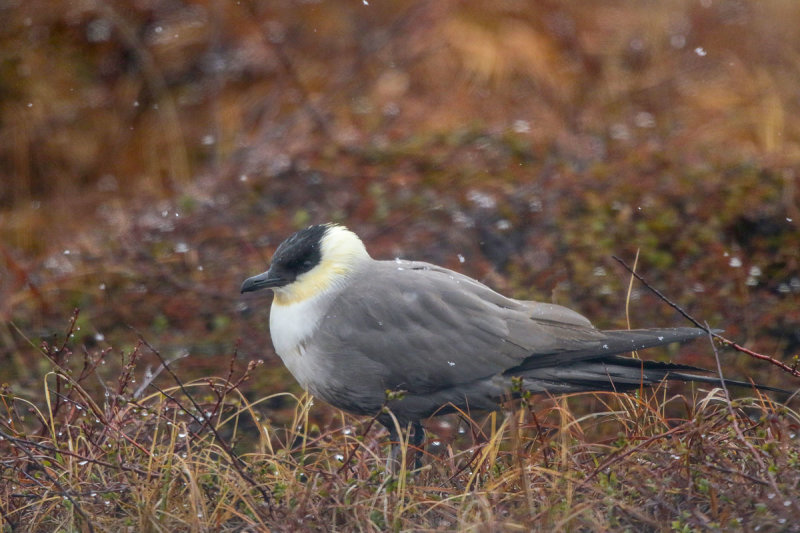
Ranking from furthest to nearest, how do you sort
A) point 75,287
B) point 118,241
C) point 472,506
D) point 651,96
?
point 651,96 → point 118,241 → point 75,287 → point 472,506

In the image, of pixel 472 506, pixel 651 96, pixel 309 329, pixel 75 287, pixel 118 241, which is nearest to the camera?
pixel 472 506

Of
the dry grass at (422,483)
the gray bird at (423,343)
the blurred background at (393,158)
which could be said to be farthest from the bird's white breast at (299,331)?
the blurred background at (393,158)

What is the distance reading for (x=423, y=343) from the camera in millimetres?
3279

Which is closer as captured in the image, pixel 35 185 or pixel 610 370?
pixel 610 370

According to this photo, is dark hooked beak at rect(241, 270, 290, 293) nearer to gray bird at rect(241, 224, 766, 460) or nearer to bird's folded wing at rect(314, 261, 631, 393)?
gray bird at rect(241, 224, 766, 460)

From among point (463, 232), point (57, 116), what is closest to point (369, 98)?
point (463, 232)

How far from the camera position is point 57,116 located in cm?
704

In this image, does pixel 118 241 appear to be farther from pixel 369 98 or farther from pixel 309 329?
pixel 309 329

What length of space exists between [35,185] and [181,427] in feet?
14.1

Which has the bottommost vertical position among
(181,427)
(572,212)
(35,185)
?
(35,185)

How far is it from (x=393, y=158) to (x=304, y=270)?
9.94 feet

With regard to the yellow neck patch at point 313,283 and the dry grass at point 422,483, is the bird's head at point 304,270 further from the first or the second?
the dry grass at point 422,483

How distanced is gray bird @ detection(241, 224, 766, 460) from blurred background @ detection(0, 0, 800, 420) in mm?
1441

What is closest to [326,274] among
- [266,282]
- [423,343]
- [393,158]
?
[266,282]
